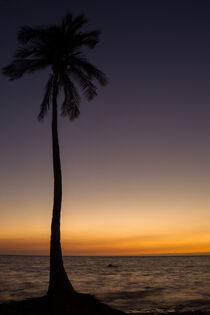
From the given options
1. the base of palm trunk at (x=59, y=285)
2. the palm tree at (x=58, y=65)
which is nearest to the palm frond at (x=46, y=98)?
the palm tree at (x=58, y=65)

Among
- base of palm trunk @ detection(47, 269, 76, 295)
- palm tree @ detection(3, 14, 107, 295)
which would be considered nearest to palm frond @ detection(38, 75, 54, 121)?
palm tree @ detection(3, 14, 107, 295)

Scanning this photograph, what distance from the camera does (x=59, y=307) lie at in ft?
37.9

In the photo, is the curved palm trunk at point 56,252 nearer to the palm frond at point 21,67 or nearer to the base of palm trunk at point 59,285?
the base of palm trunk at point 59,285

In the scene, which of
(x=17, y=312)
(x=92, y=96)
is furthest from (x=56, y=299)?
(x=92, y=96)

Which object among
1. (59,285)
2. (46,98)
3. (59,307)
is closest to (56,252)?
(59,285)

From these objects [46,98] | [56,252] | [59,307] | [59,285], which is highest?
[46,98]

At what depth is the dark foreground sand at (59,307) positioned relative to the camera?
11078 millimetres

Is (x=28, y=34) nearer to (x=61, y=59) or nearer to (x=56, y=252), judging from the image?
(x=61, y=59)

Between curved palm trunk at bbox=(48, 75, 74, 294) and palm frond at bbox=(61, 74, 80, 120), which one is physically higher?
palm frond at bbox=(61, 74, 80, 120)

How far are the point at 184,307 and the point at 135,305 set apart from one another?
2.88 m

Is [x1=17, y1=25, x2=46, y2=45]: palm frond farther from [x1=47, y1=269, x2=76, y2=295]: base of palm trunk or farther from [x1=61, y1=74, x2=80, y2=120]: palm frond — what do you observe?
[x1=47, y1=269, x2=76, y2=295]: base of palm trunk

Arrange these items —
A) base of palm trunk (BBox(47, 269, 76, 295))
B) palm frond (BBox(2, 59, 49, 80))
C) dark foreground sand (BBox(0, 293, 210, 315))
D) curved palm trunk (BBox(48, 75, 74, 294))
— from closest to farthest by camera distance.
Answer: dark foreground sand (BBox(0, 293, 210, 315)) → base of palm trunk (BBox(47, 269, 76, 295)) → curved palm trunk (BBox(48, 75, 74, 294)) → palm frond (BBox(2, 59, 49, 80))

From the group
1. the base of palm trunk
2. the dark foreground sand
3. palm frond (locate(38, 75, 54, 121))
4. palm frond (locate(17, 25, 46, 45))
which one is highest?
palm frond (locate(17, 25, 46, 45))

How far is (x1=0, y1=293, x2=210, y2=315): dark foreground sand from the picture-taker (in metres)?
11.1
